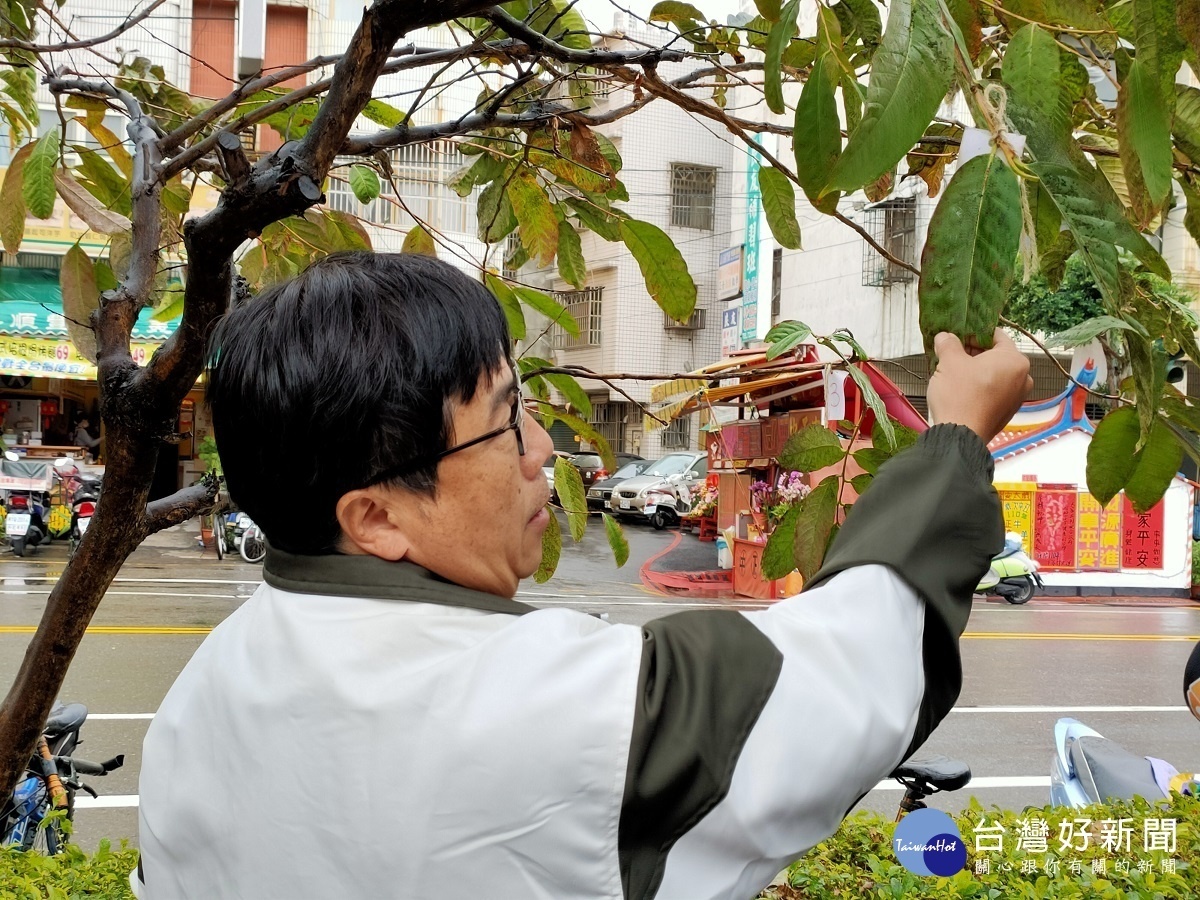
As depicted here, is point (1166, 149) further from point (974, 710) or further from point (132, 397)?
point (974, 710)

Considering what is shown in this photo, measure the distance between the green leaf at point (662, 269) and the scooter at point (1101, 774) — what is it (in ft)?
8.14

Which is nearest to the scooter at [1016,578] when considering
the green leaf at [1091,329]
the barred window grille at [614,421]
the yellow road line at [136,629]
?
the yellow road line at [136,629]

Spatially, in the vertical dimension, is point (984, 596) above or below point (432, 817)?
below

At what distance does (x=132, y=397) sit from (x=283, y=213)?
0.46 meters

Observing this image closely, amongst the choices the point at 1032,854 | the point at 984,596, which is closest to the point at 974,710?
the point at 1032,854

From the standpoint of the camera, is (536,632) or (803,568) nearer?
(536,632)

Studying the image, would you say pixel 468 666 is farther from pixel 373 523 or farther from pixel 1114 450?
pixel 1114 450

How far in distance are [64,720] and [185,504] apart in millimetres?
2103

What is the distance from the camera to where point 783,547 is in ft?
5.60

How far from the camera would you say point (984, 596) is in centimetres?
1245

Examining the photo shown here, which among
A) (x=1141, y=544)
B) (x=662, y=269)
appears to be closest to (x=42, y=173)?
(x=662, y=269)

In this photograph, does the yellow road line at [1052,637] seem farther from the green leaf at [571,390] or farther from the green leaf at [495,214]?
the green leaf at [571,390]

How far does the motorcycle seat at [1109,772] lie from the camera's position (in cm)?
362

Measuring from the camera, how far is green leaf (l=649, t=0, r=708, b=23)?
2.07 meters
